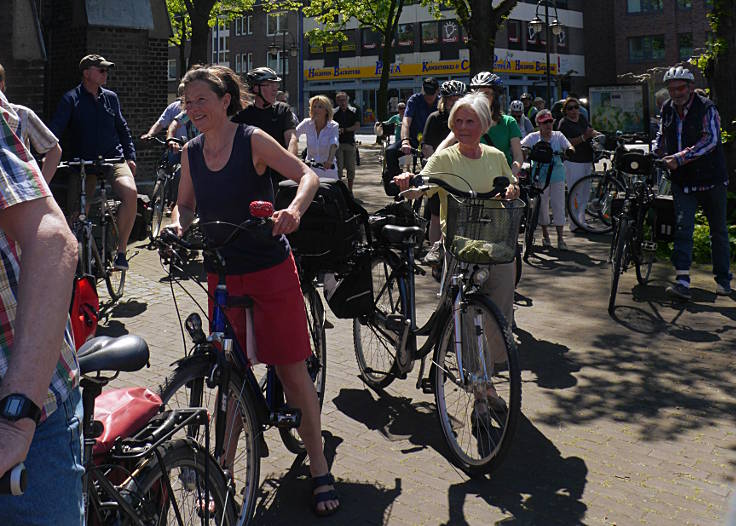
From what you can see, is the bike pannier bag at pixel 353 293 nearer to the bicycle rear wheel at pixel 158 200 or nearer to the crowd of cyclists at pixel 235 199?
the crowd of cyclists at pixel 235 199

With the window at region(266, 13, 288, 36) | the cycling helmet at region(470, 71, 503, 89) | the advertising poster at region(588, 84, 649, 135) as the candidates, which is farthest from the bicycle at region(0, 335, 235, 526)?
the window at region(266, 13, 288, 36)

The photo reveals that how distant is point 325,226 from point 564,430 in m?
1.82

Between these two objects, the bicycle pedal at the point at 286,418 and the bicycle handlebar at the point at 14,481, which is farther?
the bicycle pedal at the point at 286,418

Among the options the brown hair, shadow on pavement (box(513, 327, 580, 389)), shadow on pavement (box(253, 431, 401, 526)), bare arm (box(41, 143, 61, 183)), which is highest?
the brown hair

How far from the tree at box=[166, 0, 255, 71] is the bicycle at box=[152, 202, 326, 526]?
15.4 metres

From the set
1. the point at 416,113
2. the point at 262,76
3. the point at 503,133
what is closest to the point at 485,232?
the point at 503,133

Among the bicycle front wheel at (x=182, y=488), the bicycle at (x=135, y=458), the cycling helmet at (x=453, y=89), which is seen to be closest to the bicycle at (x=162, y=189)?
the cycling helmet at (x=453, y=89)

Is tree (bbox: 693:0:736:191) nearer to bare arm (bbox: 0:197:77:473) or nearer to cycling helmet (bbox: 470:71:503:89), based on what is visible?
cycling helmet (bbox: 470:71:503:89)

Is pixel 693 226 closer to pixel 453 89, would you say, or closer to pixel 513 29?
pixel 453 89

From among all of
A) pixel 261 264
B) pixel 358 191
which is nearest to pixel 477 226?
pixel 261 264

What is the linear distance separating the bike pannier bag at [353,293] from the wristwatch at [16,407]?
3.50 metres

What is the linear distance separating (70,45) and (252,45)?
208 ft

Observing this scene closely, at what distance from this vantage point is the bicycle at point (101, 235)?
26.2 ft

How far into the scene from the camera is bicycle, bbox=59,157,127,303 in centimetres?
797
